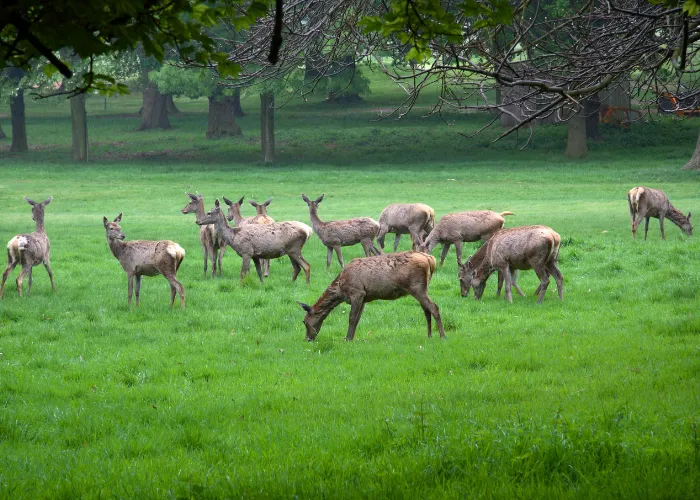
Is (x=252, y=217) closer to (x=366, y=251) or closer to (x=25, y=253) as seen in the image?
(x=366, y=251)

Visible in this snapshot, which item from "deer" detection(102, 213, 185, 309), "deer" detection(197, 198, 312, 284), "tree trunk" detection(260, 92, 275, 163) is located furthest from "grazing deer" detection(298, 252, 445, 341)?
"tree trunk" detection(260, 92, 275, 163)

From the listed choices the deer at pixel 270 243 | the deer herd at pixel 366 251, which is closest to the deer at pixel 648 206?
the deer herd at pixel 366 251

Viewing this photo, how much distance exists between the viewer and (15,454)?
6.74 m

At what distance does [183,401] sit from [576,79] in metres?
4.74

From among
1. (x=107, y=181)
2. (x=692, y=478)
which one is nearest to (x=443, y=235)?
(x=692, y=478)

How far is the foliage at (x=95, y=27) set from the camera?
4055 mm

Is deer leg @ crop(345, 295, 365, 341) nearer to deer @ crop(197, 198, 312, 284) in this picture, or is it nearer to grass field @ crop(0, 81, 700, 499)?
grass field @ crop(0, 81, 700, 499)

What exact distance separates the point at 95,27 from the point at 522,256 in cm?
1022

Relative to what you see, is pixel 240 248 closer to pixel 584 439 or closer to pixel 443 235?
pixel 443 235

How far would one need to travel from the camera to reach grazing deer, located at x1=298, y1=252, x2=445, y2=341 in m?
11.1

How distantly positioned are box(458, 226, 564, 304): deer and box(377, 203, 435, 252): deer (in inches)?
Result: 206

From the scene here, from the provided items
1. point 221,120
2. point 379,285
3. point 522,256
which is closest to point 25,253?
point 379,285

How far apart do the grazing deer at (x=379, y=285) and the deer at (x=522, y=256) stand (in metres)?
2.85

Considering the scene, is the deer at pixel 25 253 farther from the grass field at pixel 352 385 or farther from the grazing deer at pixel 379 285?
the grazing deer at pixel 379 285
